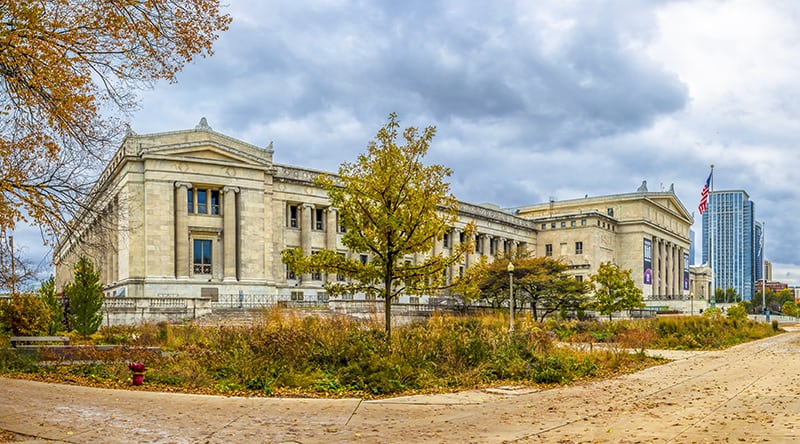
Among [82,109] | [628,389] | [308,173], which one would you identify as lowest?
[628,389]

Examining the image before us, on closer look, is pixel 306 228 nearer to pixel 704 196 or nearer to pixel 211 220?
pixel 211 220

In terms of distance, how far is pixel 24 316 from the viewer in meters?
25.5

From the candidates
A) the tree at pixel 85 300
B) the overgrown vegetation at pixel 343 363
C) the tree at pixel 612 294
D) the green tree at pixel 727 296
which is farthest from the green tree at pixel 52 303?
the green tree at pixel 727 296

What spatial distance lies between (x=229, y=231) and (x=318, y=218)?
460 inches

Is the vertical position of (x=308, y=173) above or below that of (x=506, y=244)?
above

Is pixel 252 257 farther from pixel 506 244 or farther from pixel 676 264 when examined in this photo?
pixel 676 264

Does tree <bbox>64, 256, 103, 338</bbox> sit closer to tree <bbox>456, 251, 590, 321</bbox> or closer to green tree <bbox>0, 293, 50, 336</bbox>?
green tree <bbox>0, 293, 50, 336</bbox>

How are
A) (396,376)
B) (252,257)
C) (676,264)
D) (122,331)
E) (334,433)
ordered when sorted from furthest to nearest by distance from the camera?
(676,264), (252,257), (122,331), (396,376), (334,433)

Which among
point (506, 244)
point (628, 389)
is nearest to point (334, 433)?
point (628, 389)

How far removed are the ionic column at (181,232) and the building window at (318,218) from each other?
13.9 m

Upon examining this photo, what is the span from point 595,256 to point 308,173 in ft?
145

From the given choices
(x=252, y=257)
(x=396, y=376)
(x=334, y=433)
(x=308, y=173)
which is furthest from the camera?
(x=308, y=173)

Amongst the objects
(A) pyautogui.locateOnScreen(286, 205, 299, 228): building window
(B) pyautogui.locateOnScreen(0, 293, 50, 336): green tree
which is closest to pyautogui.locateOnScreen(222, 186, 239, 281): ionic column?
(A) pyautogui.locateOnScreen(286, 205, 299, 228): building window

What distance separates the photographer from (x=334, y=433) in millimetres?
10758
